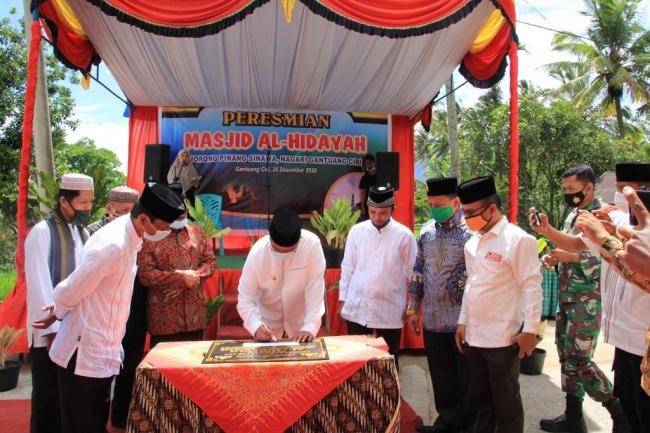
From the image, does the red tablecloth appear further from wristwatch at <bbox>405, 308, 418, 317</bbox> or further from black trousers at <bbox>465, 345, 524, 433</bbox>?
black trousers at <bbox>465, 345, 524, 433</bbox>

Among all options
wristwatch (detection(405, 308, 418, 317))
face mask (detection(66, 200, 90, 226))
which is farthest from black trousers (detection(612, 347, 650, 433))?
face mask (detection(66, 200, 90, 226))

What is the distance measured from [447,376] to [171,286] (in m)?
1.94

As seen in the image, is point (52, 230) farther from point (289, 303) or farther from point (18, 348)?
point (18, 348)

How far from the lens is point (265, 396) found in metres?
2.16

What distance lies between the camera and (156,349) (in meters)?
2.41

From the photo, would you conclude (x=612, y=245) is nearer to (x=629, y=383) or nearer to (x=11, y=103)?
(x=629, y=383)

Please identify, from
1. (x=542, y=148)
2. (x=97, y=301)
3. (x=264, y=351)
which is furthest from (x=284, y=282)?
(x=542, y=148)

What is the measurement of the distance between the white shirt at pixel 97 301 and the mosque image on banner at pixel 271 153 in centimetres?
498

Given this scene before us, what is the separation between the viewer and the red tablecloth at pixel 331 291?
17.2ft

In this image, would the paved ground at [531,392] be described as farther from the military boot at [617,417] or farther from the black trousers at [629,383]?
the black trousers at [629,383]

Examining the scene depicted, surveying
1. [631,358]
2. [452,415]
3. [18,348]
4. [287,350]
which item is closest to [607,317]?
[631,358]

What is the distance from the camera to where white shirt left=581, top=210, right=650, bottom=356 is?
258cm

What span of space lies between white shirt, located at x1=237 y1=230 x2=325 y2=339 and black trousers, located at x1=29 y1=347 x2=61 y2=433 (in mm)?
1108

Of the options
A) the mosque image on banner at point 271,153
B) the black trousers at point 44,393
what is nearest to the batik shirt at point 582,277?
the black trousers at point 44,393
